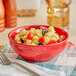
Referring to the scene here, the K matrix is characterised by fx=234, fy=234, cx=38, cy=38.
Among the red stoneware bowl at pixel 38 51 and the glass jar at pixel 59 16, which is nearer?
the red stoneware bowl at pixel 38 51

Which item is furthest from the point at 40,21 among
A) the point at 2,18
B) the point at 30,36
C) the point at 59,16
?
the point at 30,36

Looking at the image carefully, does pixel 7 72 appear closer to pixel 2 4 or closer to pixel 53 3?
pixel 2 4

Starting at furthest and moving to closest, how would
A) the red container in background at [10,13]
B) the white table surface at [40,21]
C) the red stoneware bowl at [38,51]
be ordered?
the red container in background at [10,13] < the white table surface at [40,21] < the red stoneware bowl at [38,51]

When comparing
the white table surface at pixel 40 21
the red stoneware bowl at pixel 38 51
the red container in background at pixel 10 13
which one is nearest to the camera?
the red stoneware bowl at pixel 38 51

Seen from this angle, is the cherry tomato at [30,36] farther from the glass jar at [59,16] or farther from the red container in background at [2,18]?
the glass jar at [59,16]

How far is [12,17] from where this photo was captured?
1.56 meters

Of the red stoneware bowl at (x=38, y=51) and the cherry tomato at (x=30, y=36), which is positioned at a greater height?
the cherry tomato at (x=30, y=36)

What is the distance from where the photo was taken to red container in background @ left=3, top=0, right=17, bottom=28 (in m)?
1.52

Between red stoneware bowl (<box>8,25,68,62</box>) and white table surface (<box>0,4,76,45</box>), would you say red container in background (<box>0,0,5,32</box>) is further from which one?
red stoneware bowl (<box>8,25,68,62</box>)

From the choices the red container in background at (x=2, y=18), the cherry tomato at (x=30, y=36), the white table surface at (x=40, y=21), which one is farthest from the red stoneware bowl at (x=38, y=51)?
the red container in background at (x=2, y=18)

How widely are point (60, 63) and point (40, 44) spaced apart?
133 millimetres

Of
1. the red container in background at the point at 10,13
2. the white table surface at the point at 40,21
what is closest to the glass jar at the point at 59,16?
the white table surface at the point at 40,21

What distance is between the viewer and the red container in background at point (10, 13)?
4.97 ft

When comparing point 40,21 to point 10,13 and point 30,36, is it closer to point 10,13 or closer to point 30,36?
point 10,13
